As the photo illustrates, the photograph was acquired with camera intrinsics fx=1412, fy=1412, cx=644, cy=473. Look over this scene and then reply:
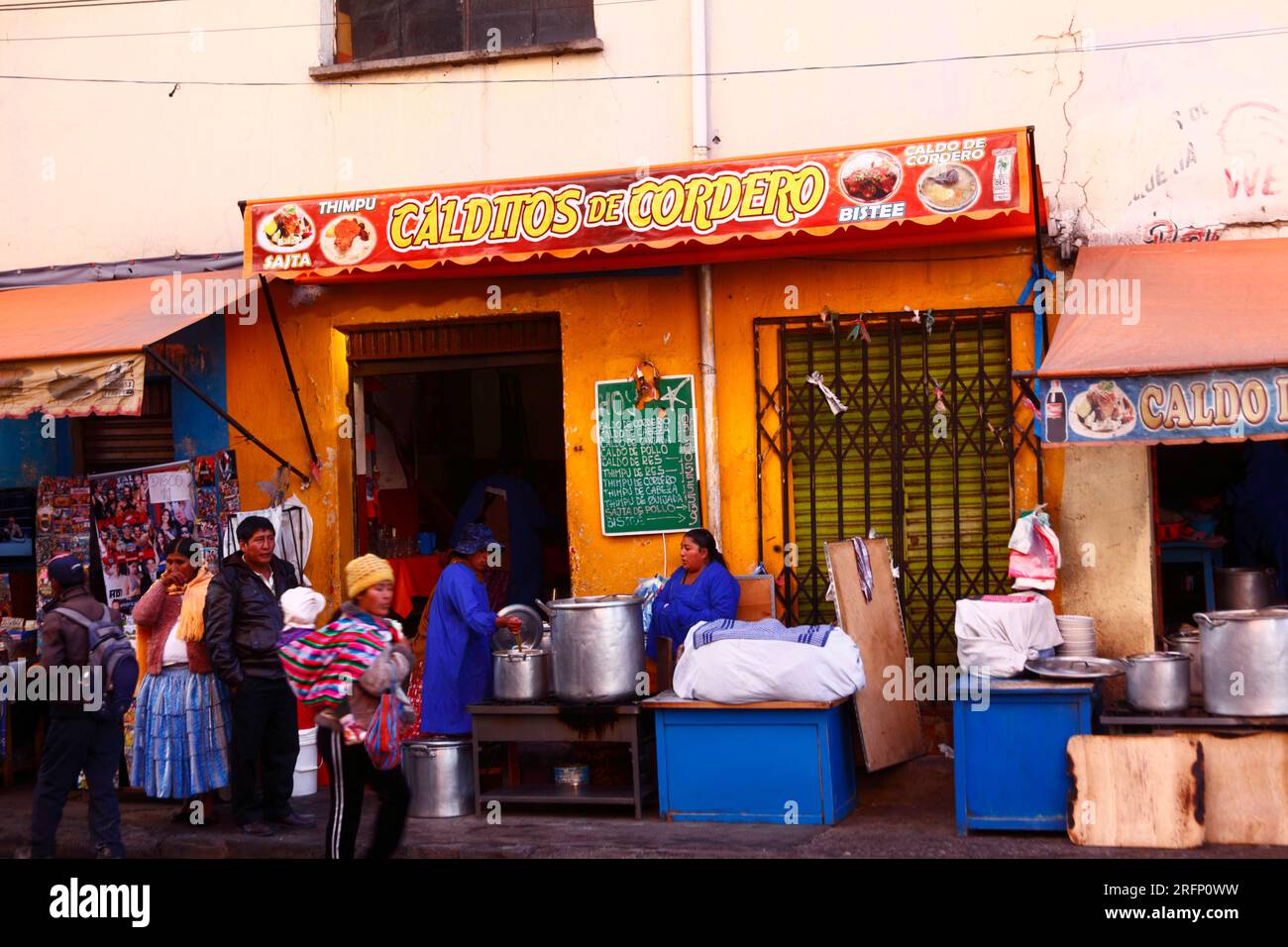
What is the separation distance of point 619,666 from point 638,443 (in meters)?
1.93

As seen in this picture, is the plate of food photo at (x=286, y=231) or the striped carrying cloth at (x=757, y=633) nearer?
the striped carrying cloth at (x=757, y=633)

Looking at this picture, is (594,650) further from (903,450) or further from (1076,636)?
(1076,636)

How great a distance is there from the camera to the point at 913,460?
9164mm

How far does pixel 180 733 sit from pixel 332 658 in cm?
274

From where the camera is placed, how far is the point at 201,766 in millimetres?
8594

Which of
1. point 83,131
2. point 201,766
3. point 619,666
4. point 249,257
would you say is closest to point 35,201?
point 83,131

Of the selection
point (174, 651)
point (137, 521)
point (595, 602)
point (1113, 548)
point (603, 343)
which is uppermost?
point (603, 343)

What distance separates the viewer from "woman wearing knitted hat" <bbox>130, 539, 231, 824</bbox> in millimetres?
8555

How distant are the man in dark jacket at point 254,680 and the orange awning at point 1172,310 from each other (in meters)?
4.63

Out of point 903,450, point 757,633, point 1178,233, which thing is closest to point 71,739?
point 757,633

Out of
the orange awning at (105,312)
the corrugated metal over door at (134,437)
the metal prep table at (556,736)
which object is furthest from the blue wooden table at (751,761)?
the corrugated metal over door at (134,437)

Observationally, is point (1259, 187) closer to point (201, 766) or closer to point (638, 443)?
point (638, 443)

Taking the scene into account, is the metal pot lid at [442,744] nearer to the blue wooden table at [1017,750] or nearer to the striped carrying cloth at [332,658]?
the striped carrying cloth at [332,658]

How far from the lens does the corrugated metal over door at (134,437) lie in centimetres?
1075
